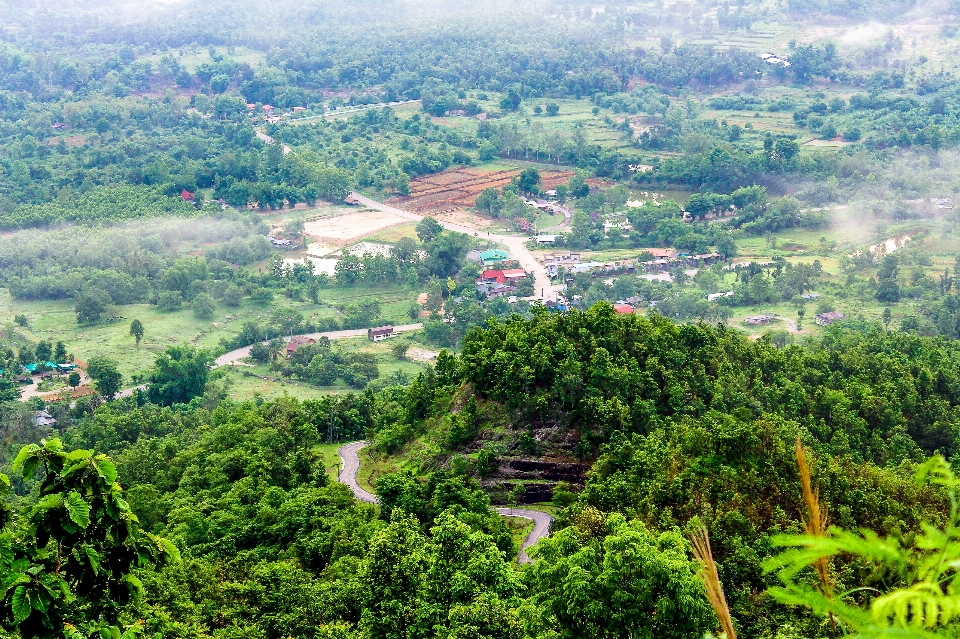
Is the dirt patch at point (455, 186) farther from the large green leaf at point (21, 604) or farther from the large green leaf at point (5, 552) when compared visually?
the large green leaf at point (21, 604)

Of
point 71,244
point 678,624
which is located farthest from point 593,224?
point 678,624

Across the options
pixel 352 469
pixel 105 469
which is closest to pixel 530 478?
pixel 352 469

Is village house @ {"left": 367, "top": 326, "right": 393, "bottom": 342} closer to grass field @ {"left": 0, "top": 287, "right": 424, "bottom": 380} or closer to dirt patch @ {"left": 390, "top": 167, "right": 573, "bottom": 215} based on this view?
grass field @ {"left": 0, "top": 287, "right": 424, "bottom": 380}

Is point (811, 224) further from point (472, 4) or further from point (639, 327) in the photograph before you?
point (472, 4)

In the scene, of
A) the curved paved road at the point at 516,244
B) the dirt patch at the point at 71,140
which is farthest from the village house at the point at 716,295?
the dirt patch at the point at 71,140

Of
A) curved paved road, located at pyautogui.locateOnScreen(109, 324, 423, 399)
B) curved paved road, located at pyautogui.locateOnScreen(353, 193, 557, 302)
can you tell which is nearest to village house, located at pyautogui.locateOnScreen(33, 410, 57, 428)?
curved paved road, located at pyautogui.locateOnScreen(109, 324, 423, 399)

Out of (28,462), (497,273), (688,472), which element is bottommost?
(497,273)

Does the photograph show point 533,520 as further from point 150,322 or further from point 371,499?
point 150,322
